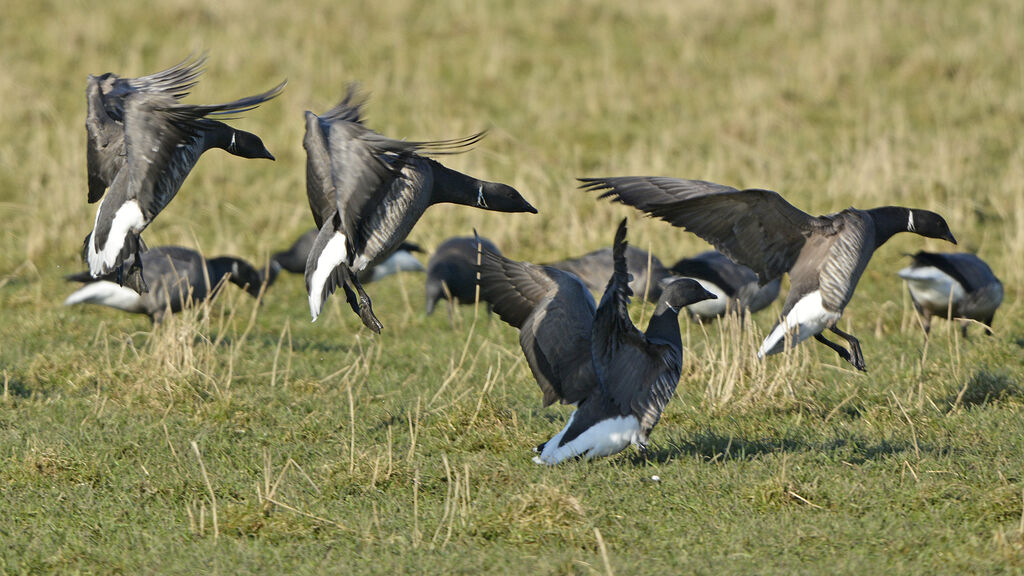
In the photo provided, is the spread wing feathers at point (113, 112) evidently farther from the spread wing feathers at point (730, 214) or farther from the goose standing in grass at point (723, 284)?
the goose standing in grass at point (723, 284)

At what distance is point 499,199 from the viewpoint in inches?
288

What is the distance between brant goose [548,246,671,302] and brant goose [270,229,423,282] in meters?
1.95

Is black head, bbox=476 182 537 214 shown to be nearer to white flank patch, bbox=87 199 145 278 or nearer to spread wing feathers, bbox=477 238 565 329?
spread wing feathers, bbox=477 238 565 329

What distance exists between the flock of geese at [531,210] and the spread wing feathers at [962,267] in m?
1.84

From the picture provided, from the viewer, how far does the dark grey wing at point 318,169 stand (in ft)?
20.1

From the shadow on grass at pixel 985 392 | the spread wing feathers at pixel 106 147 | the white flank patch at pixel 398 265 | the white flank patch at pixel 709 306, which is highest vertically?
the spread wing feathers at pixel 106 147

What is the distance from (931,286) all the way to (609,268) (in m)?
2.69

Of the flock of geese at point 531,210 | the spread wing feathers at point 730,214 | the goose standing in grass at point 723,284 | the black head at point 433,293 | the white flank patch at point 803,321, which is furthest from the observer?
the black head at point 433,293

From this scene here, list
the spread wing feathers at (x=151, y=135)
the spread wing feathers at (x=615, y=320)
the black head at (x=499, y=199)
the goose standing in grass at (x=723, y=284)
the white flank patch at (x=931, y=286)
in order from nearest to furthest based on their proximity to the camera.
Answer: the spread wing feathers at (x=615, y=320), the spread wing feathers at (x=151, y=135), the black head at (x=499, y=199), the white flank patch at (x=931, y=286), the goose standing in grass at (x=723, y=284)

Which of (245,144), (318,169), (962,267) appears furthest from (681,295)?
(962,267)

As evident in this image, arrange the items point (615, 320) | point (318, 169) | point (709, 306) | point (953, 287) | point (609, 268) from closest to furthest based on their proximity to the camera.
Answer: point (615, 320) < point (318, 169) < point (953, 287) < point (709, 306) < point (609, 268)

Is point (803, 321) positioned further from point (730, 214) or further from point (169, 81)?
point (169, 81)

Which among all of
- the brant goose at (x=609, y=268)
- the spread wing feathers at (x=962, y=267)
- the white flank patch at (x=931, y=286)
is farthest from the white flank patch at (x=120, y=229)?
the spread wing feathers at (x=962, y=267)

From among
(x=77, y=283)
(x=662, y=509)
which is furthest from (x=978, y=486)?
(x=77, y=283)
